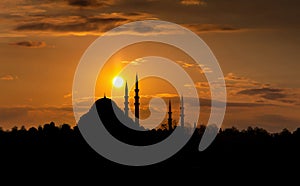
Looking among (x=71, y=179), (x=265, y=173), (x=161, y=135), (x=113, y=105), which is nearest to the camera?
(x=71, y=179)

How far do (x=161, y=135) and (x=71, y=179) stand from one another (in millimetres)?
36524

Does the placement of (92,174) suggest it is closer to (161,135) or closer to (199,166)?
(199,166)

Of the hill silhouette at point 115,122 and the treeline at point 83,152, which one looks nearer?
the treeline at point 83,152

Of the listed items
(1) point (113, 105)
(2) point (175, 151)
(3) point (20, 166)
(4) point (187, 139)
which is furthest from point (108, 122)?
(4) point (187, 139)

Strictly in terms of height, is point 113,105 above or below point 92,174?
above

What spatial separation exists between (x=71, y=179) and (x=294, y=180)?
2409cm

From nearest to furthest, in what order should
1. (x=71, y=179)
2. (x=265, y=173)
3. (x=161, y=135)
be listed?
1. (x=71, y=179)
2. (x=265, y=173)
3. (x=161, y=135)

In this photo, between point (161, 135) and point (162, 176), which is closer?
point (162, 176)

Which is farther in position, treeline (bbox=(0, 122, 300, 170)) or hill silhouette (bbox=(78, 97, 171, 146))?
hill silhouette (bbox=(78, 97, 171, 146))

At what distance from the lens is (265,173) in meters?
92.8

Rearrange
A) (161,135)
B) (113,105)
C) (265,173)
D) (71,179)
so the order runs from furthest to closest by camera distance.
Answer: (161,135) → (113,105) → (265,173) → (71,179)

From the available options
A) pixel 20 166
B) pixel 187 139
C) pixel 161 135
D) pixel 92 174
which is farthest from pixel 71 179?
pixel 187 139

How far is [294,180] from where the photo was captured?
3482 inches

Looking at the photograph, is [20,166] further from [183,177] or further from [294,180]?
[294,180]
